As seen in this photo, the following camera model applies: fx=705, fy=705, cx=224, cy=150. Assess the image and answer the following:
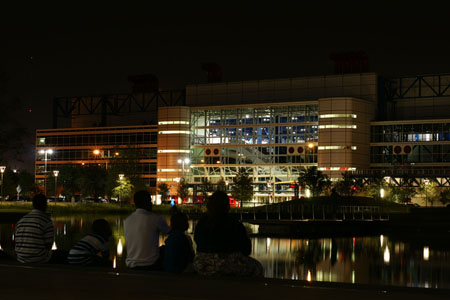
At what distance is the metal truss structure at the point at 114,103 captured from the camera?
155 meters

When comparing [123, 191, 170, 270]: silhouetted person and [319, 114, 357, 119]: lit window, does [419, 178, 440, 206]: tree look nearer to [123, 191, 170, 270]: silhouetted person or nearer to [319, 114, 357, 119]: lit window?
[319, 114, 357, 119]: lit window

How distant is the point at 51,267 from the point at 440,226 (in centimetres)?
4836

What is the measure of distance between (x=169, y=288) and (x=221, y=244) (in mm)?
1145

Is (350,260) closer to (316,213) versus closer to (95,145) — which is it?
(316,213)

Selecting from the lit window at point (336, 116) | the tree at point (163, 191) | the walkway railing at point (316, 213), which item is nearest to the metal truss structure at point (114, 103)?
the tree at point (163, 191)

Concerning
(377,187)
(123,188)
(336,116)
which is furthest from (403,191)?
(123,188)

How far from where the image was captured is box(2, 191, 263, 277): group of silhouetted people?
11391 millimetres

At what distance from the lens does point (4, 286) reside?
36.8 feet

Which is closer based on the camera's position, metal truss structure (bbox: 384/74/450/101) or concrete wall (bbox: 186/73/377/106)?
metal truss structure (bbox: 384/74/450/101)

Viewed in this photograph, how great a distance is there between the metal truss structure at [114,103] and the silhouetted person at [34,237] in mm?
140326

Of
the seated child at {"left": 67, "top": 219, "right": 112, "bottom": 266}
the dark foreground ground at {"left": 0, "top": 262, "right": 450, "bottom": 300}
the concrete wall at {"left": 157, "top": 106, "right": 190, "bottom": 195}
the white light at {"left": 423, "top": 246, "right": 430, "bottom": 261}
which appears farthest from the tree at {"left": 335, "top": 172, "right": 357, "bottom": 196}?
the dark foreground ground at {"left": 0, "top": 262, "right": 450, "bottom": 300}

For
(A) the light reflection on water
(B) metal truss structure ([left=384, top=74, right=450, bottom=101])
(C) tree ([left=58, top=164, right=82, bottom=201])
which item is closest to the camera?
(A) the light reflection on water

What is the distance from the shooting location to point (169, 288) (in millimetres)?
10945

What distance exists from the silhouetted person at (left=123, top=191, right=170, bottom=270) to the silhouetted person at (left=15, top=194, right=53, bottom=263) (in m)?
2.01
